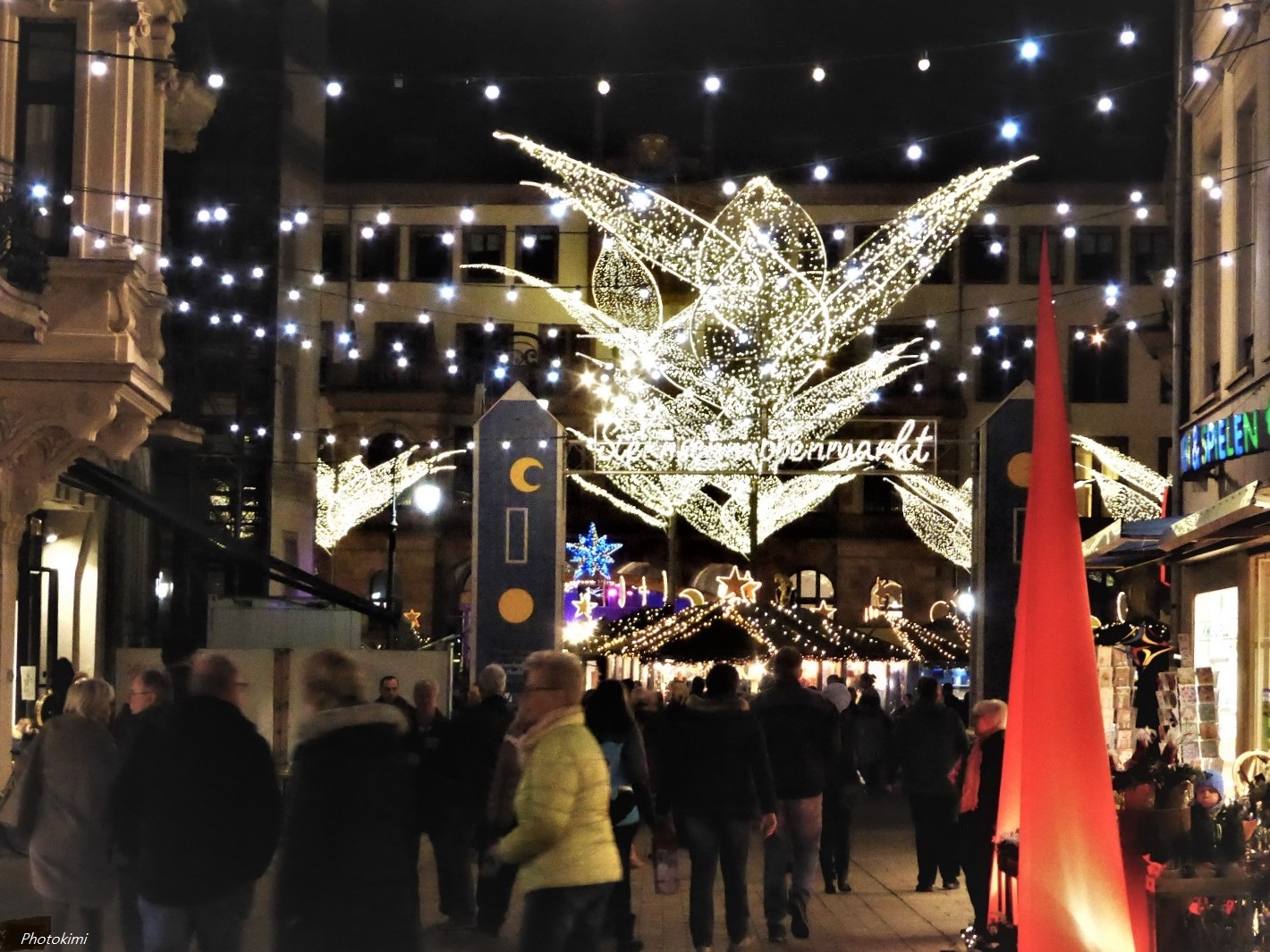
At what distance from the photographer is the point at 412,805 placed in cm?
708

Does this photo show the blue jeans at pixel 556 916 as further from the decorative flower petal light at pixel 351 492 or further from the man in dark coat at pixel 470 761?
the decorative flower petal light at pixel 351 492

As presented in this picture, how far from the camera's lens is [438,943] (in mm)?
11766

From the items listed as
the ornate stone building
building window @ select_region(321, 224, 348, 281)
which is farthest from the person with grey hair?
building window @ select_region(321, 224, 348, 281)

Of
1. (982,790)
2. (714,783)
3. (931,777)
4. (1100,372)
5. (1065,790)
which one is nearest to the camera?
(1065,790)

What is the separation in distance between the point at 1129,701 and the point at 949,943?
18.5 feet

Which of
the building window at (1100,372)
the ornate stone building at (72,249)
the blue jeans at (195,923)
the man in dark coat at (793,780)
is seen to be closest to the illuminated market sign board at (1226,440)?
the man in dark coat at (793,780)

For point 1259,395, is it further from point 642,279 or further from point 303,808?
point 642,279

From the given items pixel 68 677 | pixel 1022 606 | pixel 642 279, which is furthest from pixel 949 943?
pixel 642 279

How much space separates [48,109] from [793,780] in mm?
10633

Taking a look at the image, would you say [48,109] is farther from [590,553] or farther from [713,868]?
[590,553]

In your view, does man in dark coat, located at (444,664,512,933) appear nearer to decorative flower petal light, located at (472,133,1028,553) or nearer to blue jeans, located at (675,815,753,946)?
blue jeans, located at (675,815,753,946)

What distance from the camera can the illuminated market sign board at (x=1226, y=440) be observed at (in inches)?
643

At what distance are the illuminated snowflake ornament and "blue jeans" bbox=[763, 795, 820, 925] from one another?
41380 millimetres

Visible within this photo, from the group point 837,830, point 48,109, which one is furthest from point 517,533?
point 837,830
